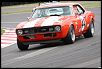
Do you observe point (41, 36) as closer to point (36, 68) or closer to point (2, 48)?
point (2, 48)

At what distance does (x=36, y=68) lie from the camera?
9.99 metres

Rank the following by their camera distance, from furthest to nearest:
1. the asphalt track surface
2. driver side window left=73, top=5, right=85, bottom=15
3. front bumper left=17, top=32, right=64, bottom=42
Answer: driver side window left=73, top=5, right=85, bottom=15 < front bumper left=17, top=32, right=64, bottom=42 < the asphalt track surface

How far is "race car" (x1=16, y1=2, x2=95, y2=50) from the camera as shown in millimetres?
13992

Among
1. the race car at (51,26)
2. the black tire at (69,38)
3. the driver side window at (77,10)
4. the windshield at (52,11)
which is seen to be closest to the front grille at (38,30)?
the race car at (51,26)

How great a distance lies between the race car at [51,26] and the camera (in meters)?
14.0

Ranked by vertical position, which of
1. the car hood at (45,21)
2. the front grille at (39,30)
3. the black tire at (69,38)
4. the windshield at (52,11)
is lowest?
the black tire at (69,38)

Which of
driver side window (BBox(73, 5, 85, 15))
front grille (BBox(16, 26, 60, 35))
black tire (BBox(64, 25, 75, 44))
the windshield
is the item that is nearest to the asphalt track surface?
black tire (BBox(64, 25, 75, 44))

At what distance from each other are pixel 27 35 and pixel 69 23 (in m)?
1.37

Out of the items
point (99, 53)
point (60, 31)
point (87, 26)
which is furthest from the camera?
point (87, 26)

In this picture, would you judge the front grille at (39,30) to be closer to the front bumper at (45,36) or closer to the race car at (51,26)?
the race car at (51,26)

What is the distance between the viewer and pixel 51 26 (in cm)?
1395

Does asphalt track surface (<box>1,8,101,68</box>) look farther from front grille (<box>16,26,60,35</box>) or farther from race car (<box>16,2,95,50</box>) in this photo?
front grille (<box>16,26,60,35</box>)

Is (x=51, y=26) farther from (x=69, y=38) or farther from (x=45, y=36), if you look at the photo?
(x=69, y=38)

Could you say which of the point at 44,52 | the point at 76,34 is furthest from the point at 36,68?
the point at 76,34
